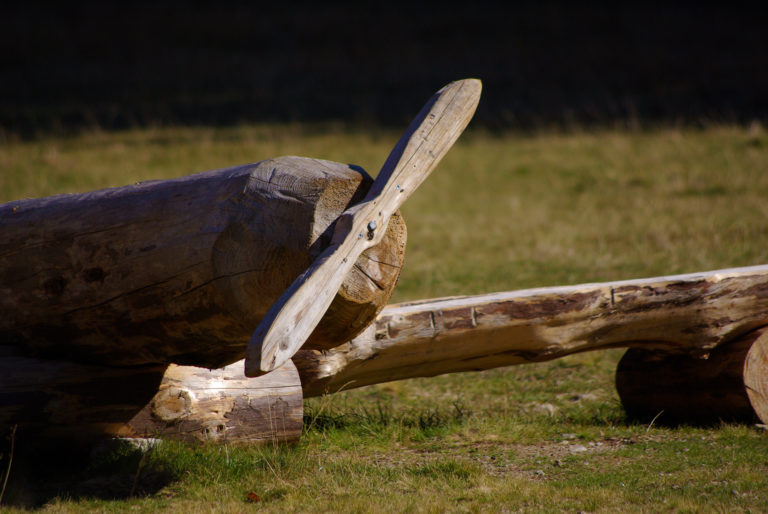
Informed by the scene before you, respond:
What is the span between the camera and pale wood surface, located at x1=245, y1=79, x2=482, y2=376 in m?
2.72

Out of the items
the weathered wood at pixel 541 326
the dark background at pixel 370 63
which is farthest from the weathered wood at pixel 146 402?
the dark background at pixel 370 63

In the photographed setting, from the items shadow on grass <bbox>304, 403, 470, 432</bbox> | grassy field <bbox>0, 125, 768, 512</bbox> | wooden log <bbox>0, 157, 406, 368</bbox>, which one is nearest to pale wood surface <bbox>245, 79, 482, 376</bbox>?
wooden log <bbox>0, 157, 406, 368</bbox>

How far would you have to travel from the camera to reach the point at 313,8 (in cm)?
2369

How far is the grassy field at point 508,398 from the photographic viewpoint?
361 cm

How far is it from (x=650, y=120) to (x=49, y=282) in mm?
13190

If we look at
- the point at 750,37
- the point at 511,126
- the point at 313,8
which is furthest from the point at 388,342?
the point at 313,8

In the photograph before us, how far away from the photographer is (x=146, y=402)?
381 cm

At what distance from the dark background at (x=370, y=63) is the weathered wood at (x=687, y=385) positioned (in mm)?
9970

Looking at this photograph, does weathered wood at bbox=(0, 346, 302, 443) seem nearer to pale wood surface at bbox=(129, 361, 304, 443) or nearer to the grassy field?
pale wood surface at bbox=(129, 361, 304, 443)

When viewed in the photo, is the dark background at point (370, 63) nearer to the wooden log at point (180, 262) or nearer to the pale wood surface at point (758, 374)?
the pale wood surface at point (758, 374)

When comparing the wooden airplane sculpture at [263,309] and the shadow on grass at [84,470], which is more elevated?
the wooden airplane sculpture at [263,309]

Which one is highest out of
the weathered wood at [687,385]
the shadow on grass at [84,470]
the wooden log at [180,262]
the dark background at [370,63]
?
the dark background at [370,63]

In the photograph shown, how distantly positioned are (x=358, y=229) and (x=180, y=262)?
2.55 feet

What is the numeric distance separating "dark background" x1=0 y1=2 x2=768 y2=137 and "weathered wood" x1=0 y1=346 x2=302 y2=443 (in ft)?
38.1
